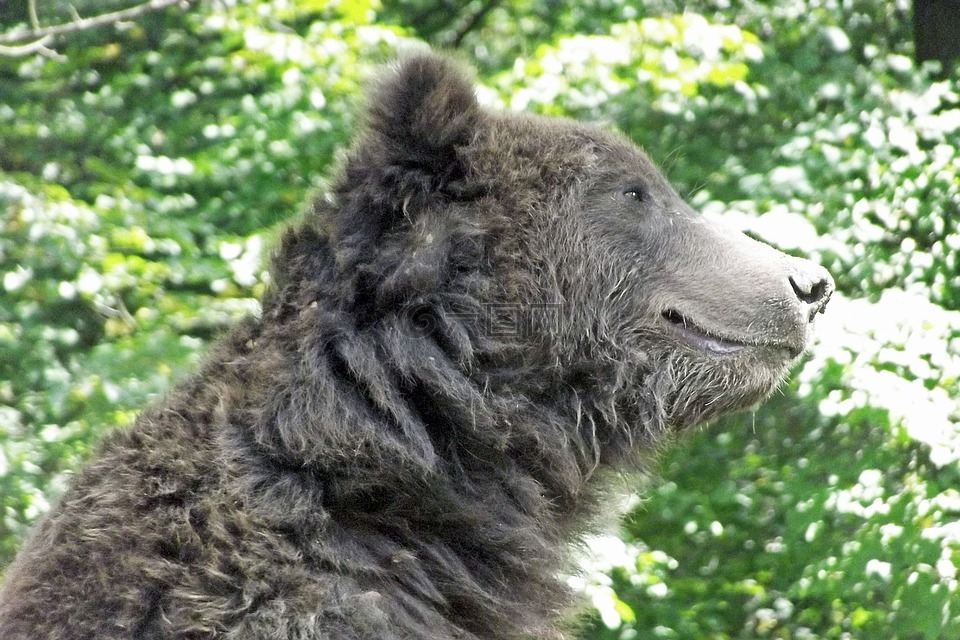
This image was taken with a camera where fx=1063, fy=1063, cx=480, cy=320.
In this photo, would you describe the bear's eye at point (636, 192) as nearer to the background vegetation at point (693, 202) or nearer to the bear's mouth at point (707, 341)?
the bear's mouth at point (707, 341)

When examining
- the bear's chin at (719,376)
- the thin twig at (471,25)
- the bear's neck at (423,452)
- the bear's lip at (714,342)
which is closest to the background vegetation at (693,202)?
the thin twig at (471,25)

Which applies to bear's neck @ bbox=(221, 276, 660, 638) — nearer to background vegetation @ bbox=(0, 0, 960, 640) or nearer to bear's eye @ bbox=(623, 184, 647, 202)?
bear's eye @ bbox=(623, 184, 647, 202)

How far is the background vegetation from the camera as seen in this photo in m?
5.14

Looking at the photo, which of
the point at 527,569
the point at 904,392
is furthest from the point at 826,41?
the point at 527,569

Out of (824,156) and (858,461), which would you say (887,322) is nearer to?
(858,461)

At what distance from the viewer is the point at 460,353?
9.76ft

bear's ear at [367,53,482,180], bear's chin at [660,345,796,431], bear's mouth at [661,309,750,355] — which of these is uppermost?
bear's ear at [367,53,482,180]

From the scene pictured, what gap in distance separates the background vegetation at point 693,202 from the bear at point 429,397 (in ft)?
5.54

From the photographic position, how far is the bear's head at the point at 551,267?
9.80 feet

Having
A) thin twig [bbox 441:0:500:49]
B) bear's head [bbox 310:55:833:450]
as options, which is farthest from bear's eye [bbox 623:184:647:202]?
thin twig [bbox 441:0:500:49]

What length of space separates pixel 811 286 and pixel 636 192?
618mm

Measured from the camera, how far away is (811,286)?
3.23 m

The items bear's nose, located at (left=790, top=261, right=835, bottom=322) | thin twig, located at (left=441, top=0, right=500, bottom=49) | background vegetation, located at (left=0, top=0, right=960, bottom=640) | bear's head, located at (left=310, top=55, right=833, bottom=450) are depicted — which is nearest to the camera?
bear's head, located at (left=310, top=55, right=833, bottom=450)

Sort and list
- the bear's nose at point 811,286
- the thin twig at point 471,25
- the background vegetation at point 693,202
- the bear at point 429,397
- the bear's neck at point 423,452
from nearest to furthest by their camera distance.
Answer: the bear at point 429,397
the bear's neck at point 423,452
the bear's nose at point 811,286
the background vegetation at point 693,202
the thin twig at point 471,25
